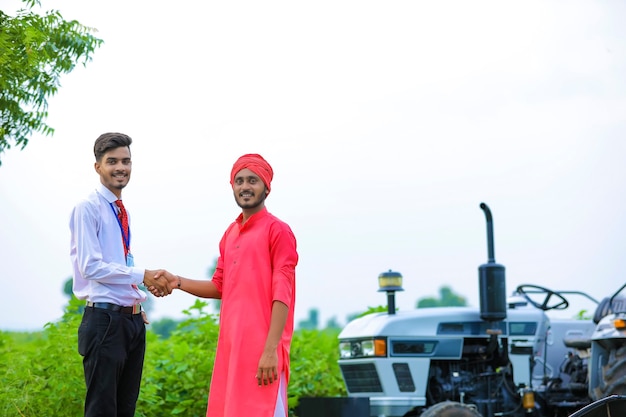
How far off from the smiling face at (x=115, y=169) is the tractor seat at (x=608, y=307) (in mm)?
4875

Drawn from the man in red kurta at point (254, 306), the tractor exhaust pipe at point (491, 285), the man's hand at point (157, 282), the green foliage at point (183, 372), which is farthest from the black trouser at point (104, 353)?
the tractor exhaust pipe at point (491, 285)

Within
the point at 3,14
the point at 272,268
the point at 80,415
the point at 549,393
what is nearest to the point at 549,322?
the point at 549,393

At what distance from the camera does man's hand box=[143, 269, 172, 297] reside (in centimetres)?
497

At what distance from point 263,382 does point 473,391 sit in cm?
386

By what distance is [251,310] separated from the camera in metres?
4.56

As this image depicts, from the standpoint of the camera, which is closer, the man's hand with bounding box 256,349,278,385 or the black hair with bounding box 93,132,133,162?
the man's hand with bounding box 256,349,278,385

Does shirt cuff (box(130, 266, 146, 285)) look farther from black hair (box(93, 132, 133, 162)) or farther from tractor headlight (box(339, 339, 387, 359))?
tractor headlight (box(339, 339, 387, 359))

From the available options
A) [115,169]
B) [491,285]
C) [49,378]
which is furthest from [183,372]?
[115,169]

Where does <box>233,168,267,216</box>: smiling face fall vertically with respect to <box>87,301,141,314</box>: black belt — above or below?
above

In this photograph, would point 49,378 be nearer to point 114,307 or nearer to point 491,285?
point 114,307

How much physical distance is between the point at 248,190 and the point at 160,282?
0.74 metres

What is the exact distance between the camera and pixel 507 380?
804 centimetres

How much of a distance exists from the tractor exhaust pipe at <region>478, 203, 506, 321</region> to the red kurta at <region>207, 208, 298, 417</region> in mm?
3439

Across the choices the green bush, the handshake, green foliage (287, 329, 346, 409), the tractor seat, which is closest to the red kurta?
the handshake
